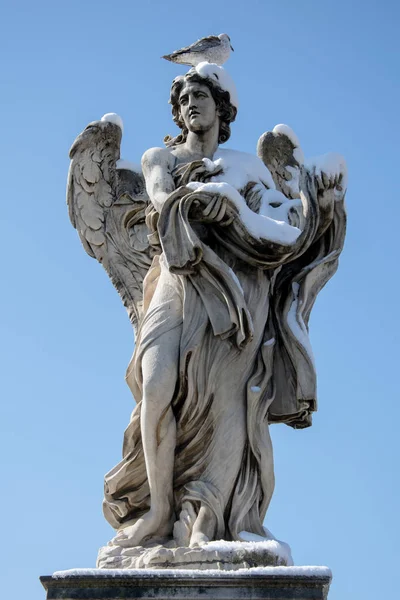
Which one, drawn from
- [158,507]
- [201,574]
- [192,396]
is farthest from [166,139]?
[201,574]

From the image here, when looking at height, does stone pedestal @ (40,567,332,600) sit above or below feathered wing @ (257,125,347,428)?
below

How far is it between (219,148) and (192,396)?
2.01m

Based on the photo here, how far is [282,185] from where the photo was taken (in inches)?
406

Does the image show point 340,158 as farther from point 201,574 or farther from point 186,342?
point 201,574

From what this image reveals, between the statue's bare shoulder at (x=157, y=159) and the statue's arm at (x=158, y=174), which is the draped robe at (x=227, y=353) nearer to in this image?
the statue's arm at (x=158, y=174)

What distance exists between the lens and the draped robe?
8508mm

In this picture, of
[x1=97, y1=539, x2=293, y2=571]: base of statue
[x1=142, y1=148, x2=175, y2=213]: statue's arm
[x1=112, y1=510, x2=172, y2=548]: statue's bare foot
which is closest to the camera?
[x1=97, y1=539, x2=293, y2=571]: base of statue

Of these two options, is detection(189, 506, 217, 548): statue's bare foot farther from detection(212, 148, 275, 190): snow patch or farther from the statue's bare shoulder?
the statue's bare shoulder

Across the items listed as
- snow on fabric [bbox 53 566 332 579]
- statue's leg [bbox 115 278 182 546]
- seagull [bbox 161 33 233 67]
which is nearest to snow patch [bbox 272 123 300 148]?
seagull [bbox 161 33 233 67]

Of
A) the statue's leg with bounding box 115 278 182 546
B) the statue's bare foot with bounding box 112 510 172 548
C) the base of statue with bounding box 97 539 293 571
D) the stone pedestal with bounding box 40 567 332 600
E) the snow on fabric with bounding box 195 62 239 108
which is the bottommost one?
the stone pedestal with bounding box 40 567 332 600

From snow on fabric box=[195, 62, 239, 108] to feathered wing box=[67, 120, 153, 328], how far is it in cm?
87

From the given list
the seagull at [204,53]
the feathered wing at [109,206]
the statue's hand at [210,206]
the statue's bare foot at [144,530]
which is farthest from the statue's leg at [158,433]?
the seagull at [204,53]

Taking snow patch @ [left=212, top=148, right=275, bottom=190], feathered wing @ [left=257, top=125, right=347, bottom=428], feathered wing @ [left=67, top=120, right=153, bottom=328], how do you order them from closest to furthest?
1. feathered wing @ [left=257, top=125, right=347, bottom=428]
2. snow patch @ [left=212, top=148, right=275, bottom=190]
3. feathered wing @ [left=67, top=120, right=153, bottom=328]

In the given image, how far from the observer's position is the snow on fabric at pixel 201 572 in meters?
7.56
